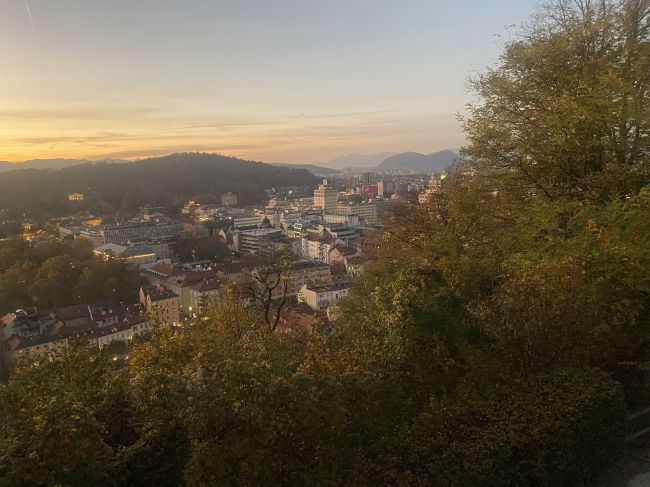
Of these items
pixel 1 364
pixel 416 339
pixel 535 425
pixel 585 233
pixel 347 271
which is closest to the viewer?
pixel 535 425

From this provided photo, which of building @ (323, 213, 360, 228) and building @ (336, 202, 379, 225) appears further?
building @ (336, 202, 379, 225)

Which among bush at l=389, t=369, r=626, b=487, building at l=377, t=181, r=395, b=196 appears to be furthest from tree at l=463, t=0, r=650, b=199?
building at l=377, t=181, r=395, b=196

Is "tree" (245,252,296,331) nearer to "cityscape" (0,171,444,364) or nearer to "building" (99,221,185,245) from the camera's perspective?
"cityscape" (0,171,444,364)

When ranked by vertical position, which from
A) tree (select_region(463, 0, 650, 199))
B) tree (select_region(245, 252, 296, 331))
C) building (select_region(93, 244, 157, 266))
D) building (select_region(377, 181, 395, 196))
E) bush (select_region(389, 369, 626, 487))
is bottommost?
building (select_region(377, 181, 395, 196))

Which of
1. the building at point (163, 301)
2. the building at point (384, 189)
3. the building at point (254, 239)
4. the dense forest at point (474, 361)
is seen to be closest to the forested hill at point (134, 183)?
the building at point (384, 189)

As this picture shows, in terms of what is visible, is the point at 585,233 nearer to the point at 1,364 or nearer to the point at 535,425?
the point at 535,425

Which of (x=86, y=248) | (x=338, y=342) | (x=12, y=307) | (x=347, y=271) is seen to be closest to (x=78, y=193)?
(x=86, y=248)
